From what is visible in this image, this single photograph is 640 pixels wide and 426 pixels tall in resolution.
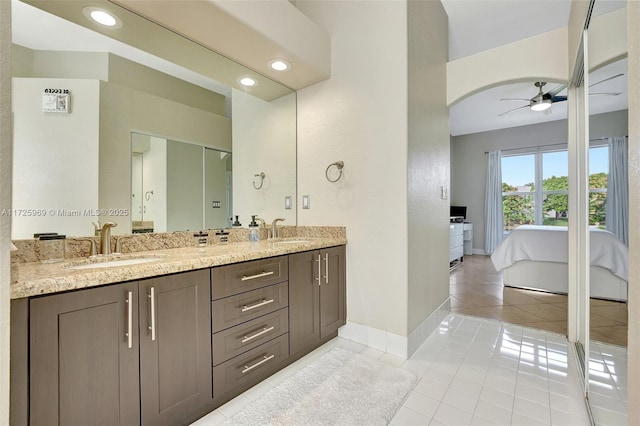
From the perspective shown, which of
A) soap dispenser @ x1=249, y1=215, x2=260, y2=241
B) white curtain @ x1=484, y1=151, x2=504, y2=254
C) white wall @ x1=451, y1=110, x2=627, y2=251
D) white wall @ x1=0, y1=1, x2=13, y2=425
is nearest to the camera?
white wall @ x1=0, y1=1, x2=13, y2=425

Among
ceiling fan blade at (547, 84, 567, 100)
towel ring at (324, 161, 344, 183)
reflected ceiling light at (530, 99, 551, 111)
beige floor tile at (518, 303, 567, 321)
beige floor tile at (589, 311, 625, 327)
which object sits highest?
ceiling fan blade at (547, 84, 567, 100)

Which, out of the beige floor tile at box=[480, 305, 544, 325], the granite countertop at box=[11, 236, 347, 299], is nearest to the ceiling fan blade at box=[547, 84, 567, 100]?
the beige floor tile at box=[480, 305, 544, 325]

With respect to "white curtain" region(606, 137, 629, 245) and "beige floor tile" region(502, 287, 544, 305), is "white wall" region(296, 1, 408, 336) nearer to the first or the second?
"white curtain" region(606, 137, 629, 245)

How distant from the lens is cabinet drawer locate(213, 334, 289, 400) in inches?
57.9

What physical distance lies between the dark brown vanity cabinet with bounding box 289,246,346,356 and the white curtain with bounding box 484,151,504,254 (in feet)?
19.1

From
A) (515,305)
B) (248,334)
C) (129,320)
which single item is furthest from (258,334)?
(515,305)

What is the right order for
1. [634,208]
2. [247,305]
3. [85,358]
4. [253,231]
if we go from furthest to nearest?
[253,231], [247,305], [85,358], [634,208]

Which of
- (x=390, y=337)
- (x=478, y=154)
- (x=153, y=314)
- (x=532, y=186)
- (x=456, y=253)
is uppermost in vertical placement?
(x=478, y=154)

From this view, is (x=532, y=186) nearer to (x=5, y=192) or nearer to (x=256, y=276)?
(x=256, y=276)

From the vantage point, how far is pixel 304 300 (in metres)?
2.00

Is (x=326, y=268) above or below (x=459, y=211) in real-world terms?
below

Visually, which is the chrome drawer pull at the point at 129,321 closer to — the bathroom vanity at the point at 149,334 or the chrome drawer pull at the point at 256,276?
the bathroom vanity at the point at 149,334

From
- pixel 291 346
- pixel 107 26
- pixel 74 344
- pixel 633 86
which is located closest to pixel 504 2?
pixel 633 86

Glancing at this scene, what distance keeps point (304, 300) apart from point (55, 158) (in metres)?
1.66
